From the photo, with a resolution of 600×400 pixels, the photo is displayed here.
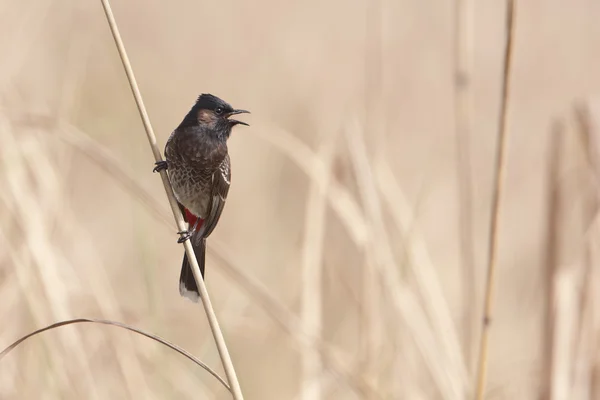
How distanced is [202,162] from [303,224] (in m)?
2.03

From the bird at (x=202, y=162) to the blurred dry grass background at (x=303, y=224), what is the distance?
0.34 feet

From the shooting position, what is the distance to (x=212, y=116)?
2475 mm

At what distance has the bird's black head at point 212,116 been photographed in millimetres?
2438

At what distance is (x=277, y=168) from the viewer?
4.49 m

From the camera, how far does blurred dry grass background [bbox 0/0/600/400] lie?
101 inches

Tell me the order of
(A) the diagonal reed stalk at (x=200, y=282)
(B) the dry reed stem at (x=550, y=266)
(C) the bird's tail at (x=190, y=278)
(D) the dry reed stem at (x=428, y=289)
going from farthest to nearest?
(D) the dry reed stem at (x=428, y=289) → (B) the dry reed stem at (x=550, y=266) → (C) the bird's tail at (x=190, y=278) → (A) the diagonal reed stalk at (x=200, y=282)

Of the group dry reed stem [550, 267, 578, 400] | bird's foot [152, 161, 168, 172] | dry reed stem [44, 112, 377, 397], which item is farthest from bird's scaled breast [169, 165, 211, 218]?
dry reed stem [550, 267, 578, 400]

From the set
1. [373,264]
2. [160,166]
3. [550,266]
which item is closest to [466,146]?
[550,266]

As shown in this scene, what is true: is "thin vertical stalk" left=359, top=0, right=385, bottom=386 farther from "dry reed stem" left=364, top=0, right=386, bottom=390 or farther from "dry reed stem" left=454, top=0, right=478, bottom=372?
"dry reed stem" left=454, top=0, right=478, bottom=372

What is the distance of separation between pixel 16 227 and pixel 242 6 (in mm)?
5066

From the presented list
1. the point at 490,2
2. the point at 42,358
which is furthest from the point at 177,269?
the point at 490,2

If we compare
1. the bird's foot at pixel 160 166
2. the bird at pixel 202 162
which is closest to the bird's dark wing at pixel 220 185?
the bird at pixel 202 162

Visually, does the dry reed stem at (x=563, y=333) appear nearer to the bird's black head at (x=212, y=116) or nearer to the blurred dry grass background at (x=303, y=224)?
the blurred dry grass background at (x=303, y=224)

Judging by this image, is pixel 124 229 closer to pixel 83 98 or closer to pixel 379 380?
pixel 83 98
